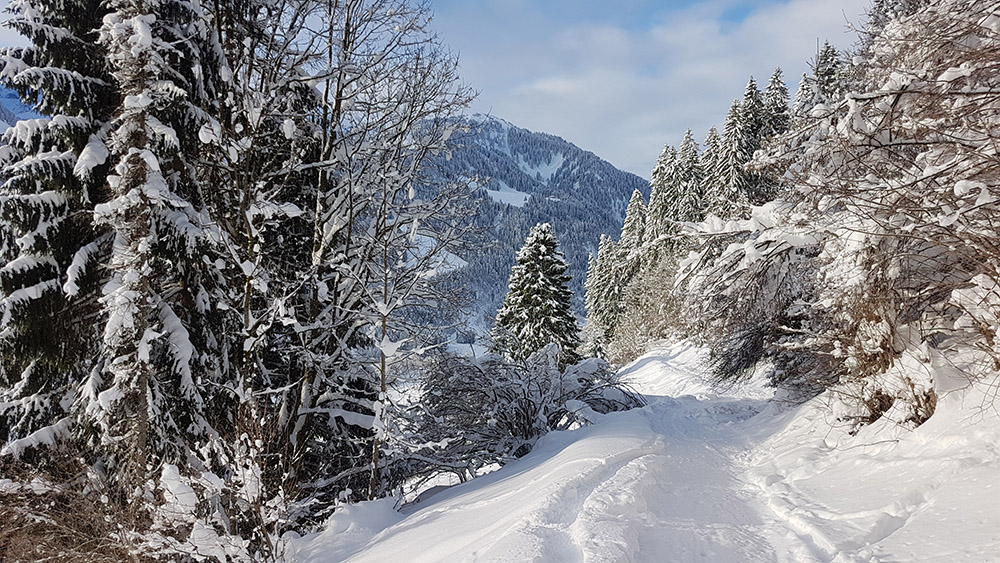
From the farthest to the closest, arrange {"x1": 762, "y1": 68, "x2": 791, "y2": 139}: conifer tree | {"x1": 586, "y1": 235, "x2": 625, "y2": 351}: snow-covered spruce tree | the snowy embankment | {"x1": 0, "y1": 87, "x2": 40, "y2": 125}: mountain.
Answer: {"x1": 586, "y1": 235, "x2": 625, "y2": 351}: snow-covered spruce tree
{"x1": 762, "y1": 68, "x2": 791, "y2": 139}: conifer tree
{"x1": 0, "y1": 87, "x2": 40, "y2": 125}: mountain
the snowy embankment

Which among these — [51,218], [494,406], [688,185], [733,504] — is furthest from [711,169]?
[51,218]

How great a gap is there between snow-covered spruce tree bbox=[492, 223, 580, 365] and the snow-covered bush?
11.4m

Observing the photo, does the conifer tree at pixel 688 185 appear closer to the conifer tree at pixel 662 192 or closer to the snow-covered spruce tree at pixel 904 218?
the conifer tree at pixel 662 192

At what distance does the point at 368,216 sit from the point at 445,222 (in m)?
1.50

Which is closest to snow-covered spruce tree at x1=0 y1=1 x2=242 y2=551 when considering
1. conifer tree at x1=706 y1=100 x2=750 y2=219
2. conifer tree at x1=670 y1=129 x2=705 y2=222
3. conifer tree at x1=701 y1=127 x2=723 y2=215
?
conifer tree at x1=706 y1=100 x2=750 y2=219

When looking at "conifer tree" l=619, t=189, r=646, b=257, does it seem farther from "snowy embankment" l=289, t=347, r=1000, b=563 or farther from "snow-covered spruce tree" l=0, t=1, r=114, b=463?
"snow-covered spruce tree" l=0, t=1, r=114, b=463

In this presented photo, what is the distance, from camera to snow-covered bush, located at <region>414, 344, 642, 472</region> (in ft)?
30.2

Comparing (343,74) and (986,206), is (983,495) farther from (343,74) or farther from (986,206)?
(343,74)

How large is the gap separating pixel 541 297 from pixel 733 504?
17.8 meters

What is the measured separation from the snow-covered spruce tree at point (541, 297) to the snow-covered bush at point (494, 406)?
1139 centimetres

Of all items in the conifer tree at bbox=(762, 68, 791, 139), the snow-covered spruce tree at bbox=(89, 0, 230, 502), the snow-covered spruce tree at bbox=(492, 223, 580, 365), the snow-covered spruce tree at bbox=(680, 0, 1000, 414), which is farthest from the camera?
the snow-covered spruce tree at bbox=(492, 223, 580, 365)

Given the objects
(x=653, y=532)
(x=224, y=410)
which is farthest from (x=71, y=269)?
(x=653, y=532)

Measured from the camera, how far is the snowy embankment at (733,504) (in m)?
3.06

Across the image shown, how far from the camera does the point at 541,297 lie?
876 inches
